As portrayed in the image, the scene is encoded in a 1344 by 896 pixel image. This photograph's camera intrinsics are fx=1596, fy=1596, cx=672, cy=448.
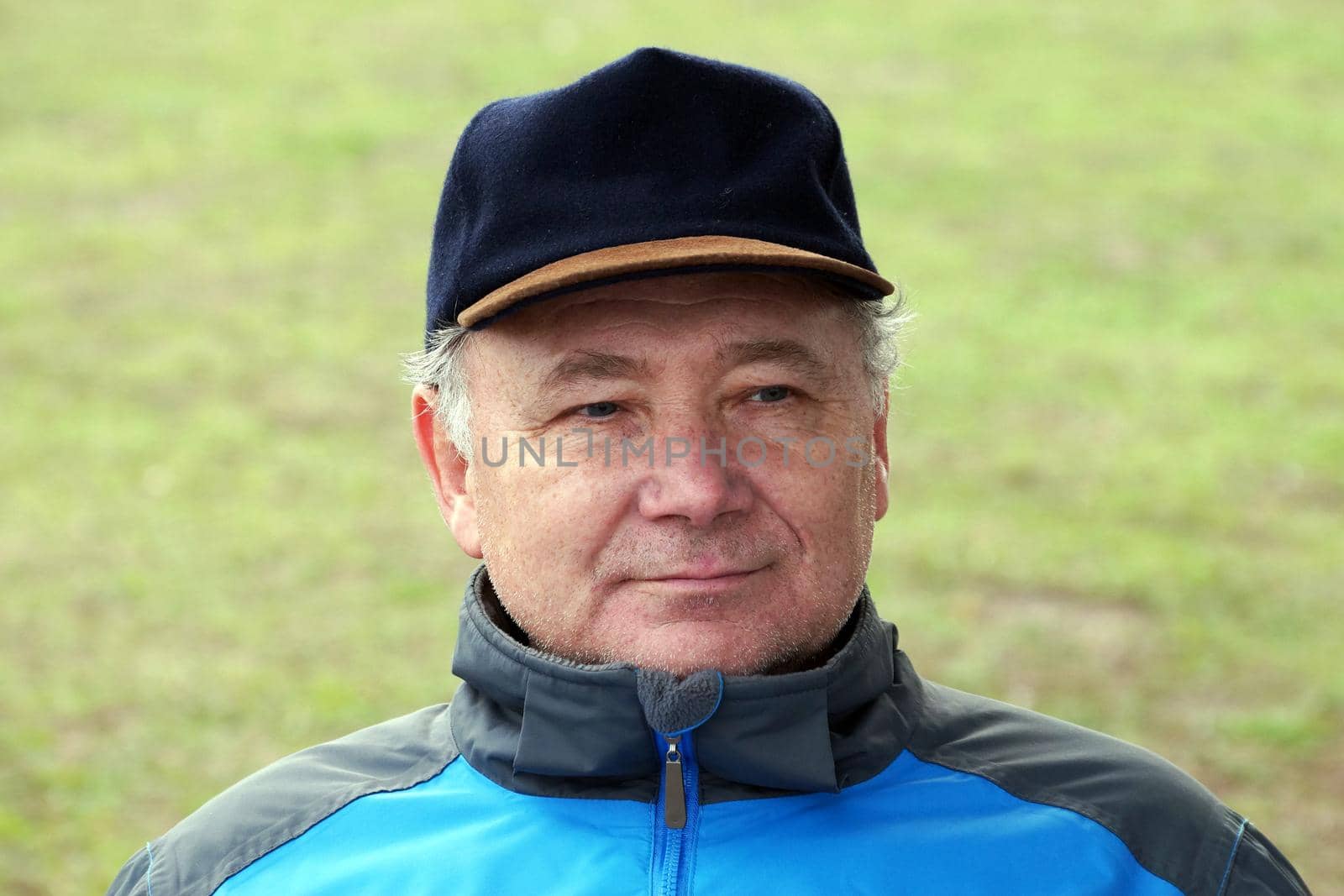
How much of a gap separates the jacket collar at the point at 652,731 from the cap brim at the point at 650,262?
0.47 m

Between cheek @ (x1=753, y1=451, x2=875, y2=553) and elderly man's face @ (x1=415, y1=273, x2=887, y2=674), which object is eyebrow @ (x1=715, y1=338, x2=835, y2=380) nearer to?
elderly man's face @ (x1=415, y1=273, x2=887, y2=674)

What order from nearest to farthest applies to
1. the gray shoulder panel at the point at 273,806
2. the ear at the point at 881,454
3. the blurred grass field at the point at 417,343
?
the gray shoulder panel at the point at 273,806, the ear at the point at 881,454, the blurred grass field at the point at 417,343

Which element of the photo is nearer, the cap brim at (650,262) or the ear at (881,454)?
the cap brim at (650,262)

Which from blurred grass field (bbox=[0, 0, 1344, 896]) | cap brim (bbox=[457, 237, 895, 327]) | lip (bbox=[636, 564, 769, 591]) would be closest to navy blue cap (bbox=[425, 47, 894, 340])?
cap brim (bbox=[457, 237, 895, 327])

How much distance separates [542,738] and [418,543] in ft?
15.1

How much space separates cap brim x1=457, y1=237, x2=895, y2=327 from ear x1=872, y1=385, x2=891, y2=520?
360 millimetres

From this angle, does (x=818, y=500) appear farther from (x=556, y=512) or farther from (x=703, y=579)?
(x=556, y=512)

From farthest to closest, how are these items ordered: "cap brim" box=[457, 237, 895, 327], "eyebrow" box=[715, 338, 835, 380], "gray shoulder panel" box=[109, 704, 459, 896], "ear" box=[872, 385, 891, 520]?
"ear" box=[872, 385, 891, 520] < "gray shoulder panel" box=[109, 704, 459, 896] < "eyebrow" box=[715, 338, 835, 380] < "cap brim" box=[457, 237, 895, 327]

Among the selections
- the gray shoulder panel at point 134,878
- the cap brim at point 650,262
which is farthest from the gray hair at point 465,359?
the gray shoulder panel at point 134,878

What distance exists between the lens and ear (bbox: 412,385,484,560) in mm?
2369

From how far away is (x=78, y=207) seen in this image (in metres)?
10.4

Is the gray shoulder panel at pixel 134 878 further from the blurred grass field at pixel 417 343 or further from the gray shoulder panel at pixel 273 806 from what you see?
the blurred grass field at pixel 417 343

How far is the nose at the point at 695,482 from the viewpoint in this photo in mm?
2025

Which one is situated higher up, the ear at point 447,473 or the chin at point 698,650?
the ear at point 447,473
